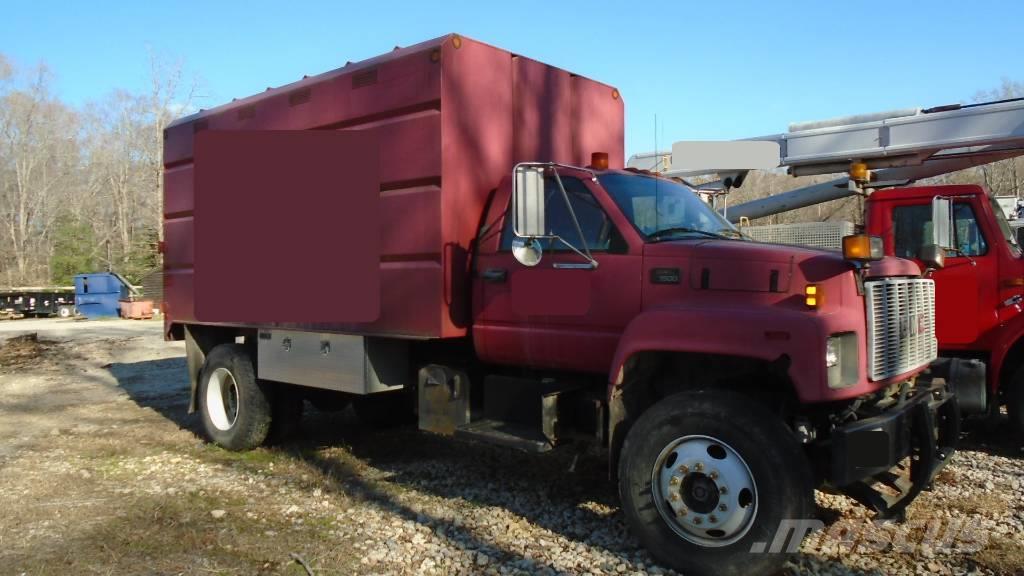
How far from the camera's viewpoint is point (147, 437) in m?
7.81

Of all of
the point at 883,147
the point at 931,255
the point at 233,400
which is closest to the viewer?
the point at 931,255

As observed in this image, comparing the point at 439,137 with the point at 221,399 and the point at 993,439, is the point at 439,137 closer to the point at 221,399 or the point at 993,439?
the point at 221,399

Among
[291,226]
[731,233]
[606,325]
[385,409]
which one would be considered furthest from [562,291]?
[385,409]

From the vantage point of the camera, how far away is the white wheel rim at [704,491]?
402cm

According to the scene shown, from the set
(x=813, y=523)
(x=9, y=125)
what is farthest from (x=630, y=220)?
(x=9, y=125)

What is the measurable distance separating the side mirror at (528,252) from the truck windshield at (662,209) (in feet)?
2.07

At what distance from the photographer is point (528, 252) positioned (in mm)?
4648

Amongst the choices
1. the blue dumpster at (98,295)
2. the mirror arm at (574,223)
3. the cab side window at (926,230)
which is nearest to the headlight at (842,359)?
Answer: the mirror arm at (574,223)

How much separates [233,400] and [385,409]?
146 centimetres

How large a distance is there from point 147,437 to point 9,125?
163ft

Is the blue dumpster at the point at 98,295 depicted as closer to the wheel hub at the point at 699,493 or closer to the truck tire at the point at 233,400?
the truck tire at the point at 233,400

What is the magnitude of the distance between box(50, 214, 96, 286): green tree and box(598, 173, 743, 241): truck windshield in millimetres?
45661

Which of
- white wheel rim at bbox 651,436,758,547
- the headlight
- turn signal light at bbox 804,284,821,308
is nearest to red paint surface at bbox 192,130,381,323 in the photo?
white wheel rim at bbox 651,436,758,547

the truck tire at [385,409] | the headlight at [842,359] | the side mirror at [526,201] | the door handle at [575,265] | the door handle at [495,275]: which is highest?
the side mirror at [526,201]
